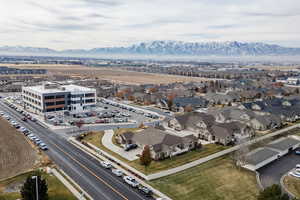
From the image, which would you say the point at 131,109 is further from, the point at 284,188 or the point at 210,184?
the point at 284,188

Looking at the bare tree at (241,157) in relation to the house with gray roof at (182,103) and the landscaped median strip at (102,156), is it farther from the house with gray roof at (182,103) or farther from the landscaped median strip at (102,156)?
the house with gray roof at (182,103)

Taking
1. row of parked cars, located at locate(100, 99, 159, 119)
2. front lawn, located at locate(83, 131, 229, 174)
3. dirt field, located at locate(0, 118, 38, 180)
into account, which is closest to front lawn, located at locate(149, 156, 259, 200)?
front lawn, located at locate(83, 131, 229, 174)

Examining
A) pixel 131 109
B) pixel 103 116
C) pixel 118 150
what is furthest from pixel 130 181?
pixel 131 109

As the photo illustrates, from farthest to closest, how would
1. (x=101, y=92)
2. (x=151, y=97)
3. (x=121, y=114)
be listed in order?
(x=101, y=92) < (x=151, y=97) < (x=121, y=114)

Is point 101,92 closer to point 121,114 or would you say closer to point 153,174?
point 121,114

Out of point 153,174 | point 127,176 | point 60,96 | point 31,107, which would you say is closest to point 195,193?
point 153,174

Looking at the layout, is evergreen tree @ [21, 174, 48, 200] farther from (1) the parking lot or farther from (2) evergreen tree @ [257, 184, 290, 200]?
(1) the parking lot

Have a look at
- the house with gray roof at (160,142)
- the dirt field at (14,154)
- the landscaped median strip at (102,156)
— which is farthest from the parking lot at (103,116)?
the house with gray roof at (160,142)
